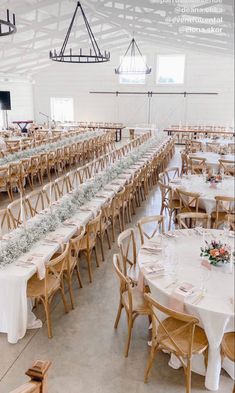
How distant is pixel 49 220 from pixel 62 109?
69.6 ft

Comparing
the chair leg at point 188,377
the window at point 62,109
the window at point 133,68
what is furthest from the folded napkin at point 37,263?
the window at point 62,109

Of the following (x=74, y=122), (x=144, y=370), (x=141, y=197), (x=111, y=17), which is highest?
(x=111, y=17)

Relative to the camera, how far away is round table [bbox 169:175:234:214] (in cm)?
692

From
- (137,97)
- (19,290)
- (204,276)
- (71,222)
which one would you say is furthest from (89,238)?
(137,97)

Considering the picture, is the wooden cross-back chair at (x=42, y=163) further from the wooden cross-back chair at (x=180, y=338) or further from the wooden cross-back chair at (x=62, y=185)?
the wooden cross-back chair at (x=180, y=338)

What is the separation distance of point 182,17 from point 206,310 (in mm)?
9772

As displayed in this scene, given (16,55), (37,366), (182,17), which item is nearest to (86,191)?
(37,366)

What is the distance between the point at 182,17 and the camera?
1055 centimetres

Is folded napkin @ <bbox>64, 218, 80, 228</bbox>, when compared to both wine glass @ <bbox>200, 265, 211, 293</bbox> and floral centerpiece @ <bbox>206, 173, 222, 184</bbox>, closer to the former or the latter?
wine glass @ <bbox>200, 265, 211, 293</bbox>

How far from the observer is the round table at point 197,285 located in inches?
132

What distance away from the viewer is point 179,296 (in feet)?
11.6

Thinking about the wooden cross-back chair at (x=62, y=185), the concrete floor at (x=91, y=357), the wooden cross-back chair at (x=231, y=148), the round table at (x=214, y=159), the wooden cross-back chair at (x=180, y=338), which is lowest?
the concrete floor at (x=91, y=357)

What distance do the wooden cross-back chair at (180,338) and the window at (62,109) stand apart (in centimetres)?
2295

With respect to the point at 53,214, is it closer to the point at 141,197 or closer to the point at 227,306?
the point at 227,306
